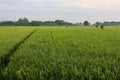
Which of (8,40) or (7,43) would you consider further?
(8,40)

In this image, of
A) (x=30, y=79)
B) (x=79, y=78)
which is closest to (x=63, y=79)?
(x=79, y=78)

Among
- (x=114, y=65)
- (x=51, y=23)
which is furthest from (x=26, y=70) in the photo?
(x=51, y=23)

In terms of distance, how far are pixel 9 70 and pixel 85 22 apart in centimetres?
11341

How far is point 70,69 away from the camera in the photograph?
19.4ft

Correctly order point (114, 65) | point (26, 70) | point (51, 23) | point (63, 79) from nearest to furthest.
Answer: point (63, 79)
point (26, 70)
point (114, 65)
point (51, 23)

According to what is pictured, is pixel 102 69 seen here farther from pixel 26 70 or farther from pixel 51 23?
pixel 51 23

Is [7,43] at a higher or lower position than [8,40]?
higher

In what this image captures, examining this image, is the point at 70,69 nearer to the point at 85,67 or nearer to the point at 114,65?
the point at 85,67

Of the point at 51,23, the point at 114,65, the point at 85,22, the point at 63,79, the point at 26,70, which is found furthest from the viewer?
the point at 51,23

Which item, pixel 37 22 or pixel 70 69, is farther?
pixel 37 22

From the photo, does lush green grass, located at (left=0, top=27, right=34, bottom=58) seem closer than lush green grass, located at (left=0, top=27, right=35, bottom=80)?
No

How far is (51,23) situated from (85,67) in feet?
406

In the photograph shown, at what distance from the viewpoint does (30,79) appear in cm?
546

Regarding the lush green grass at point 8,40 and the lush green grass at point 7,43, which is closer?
the lush green grass at point 7,43
